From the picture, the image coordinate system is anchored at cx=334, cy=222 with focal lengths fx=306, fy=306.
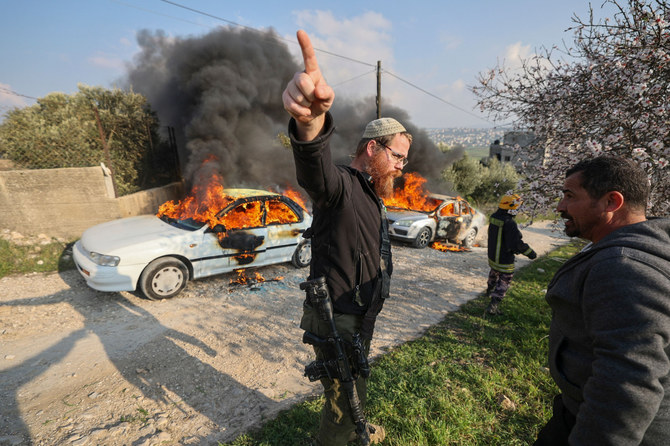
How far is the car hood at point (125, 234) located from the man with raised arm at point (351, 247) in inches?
155

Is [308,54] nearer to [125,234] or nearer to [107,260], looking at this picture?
[107,260]

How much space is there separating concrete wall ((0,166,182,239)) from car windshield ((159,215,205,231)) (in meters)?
3.13

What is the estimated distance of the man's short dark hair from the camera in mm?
1319

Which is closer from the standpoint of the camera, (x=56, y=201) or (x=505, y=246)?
(x=505, y=246)

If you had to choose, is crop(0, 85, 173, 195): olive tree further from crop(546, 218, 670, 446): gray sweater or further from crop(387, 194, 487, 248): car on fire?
crop(546, 218, 670, 446): gray sweater

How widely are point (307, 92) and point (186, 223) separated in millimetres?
5106

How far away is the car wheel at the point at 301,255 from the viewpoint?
255 inches

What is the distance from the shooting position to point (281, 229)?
6.07 meters

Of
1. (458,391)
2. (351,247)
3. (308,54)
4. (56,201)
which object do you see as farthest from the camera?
(56,201)

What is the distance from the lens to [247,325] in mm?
Answer: 4410

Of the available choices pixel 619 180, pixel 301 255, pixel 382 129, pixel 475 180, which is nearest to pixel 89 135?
pixel 301 255

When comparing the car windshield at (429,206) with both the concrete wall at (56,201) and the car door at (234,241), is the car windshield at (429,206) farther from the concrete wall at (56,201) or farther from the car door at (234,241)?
the concrete wall at (56,201)

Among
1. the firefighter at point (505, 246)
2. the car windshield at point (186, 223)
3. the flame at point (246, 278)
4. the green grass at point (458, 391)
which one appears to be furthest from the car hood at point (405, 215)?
the car windshield at point (186, 223)

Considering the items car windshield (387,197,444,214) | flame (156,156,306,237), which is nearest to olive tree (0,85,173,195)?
flame (156,156,306,237)
